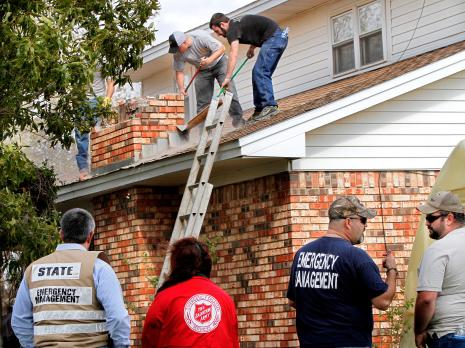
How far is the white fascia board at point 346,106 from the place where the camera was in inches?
487

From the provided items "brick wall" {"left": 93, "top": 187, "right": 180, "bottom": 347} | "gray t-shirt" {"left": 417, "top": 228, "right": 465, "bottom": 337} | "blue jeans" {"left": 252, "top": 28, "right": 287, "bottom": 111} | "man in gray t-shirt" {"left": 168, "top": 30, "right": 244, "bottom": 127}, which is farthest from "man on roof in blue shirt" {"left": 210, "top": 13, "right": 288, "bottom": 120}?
"gray t-shirt" {"left": 417, "top": 228, "right": 465, "bottom": 337}

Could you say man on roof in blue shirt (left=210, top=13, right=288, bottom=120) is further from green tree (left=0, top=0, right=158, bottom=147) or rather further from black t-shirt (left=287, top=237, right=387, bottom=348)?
black t-shirt (left=287, top=237, right=387, bottom=348)

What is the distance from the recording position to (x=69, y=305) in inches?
286

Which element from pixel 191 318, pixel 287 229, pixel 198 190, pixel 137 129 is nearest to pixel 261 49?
pixel 137 129

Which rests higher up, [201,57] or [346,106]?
[201,57]

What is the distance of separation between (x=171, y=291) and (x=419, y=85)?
677 centimetres

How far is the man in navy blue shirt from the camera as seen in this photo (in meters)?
7.82

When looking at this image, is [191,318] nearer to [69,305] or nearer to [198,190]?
[69,305]

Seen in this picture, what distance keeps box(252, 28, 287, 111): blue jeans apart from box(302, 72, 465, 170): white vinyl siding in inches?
53.6

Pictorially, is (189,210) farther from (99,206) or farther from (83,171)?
(83,171)

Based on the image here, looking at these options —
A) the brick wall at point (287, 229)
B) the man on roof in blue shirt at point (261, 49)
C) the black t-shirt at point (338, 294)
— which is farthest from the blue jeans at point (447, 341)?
the man on roof in blue shirt at point (261, 49)

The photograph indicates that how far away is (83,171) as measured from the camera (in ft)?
57.4

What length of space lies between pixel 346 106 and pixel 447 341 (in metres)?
5.27

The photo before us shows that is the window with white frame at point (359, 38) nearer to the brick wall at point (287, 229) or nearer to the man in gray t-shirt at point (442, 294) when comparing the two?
the brick wall at point (287, 229)
